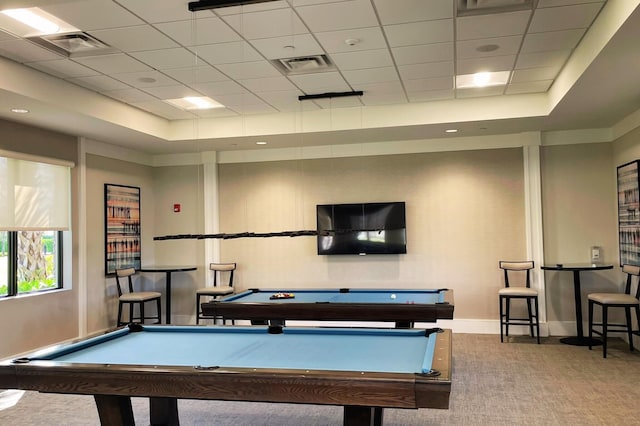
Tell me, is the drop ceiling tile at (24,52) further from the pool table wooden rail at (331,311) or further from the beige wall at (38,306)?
the pool table wooden rail at (331,311)

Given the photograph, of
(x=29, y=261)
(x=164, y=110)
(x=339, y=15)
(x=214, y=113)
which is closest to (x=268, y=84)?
(x=214, y=113)

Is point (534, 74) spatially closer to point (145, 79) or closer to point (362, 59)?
point (362, 59)

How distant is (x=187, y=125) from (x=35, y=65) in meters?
2.51

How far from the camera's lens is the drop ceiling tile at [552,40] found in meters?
4.21

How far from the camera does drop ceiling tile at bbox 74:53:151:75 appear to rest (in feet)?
15.1

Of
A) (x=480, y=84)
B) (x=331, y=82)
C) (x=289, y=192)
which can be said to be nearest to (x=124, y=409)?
(x=331, y=82)

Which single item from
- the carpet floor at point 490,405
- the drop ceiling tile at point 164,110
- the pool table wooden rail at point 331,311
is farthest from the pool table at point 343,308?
the drop ceiling tile at point 164,110

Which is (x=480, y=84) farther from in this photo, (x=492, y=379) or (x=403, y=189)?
(x=492, y=379)

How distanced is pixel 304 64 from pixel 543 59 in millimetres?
2165

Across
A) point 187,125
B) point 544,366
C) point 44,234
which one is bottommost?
point 544,366

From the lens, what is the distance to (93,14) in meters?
3.71

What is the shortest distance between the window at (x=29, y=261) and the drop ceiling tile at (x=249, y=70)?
3171 millimetres

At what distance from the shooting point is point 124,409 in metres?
2.90

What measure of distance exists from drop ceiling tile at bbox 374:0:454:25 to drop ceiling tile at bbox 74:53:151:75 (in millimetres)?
2246
